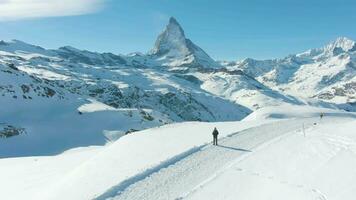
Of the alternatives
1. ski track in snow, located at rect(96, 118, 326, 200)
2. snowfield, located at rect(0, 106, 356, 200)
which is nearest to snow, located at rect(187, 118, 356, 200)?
snowfield, located at rect(0, 106, 356, 200)

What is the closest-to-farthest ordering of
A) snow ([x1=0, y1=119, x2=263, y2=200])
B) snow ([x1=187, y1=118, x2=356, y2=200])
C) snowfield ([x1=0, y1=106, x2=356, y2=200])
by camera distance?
1. snow ([x1=187, y1=118, x2=356, y2=200])
2. snowfield ([x1=0, y1=106, x2=356, y2=200])
3. snow ([x1=0, y1=119, x2=263, y2=200])

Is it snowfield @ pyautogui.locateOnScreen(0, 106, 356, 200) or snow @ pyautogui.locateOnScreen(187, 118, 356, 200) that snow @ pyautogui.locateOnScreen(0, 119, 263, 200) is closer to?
snowfield @ pyautogui.locateOnScreen(0, 106, 356, 200)

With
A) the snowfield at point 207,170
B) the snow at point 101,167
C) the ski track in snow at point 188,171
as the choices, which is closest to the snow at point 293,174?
the snowfield at point 207,170

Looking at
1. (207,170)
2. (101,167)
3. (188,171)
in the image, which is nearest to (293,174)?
(207,170)

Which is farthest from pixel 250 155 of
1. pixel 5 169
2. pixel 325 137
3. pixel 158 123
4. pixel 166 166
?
pixel 158 123

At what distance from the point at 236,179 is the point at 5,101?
384ft

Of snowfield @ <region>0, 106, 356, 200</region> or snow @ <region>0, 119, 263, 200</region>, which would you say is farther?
snow @ <region>0, 119, 263, 200</region>

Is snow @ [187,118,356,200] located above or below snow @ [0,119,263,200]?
above

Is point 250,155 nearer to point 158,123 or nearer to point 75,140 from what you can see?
point 75,140

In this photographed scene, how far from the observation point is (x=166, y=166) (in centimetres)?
3650

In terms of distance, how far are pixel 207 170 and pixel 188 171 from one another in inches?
52.3

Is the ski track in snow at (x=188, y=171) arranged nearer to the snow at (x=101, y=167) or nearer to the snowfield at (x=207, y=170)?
the snowfield at (x=207, y=170)

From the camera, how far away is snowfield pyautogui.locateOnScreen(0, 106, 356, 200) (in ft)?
95.3

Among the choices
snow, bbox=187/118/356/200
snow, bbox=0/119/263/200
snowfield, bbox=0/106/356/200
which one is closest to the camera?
snow, bbox=187/118/356/200
